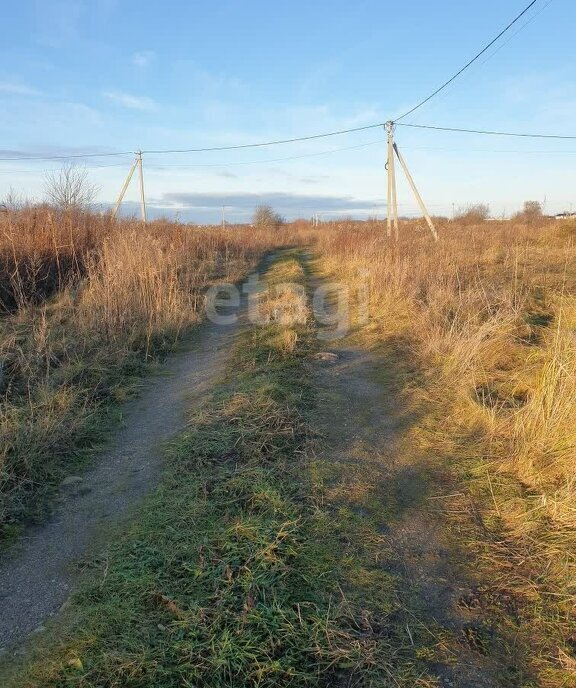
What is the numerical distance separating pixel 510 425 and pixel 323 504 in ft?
5.02

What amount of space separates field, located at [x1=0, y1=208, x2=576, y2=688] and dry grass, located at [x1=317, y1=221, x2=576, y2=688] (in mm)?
14

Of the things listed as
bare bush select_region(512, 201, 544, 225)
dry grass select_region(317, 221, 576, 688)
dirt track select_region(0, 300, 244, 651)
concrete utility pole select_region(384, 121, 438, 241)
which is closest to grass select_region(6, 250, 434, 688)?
dirt track select_region(0, 300, 244, 651)

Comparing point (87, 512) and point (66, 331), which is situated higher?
point (66, 331)

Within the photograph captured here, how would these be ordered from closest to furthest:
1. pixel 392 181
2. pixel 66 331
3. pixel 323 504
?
pixel 323 504 < pixel 66 331 < pixel 392 181

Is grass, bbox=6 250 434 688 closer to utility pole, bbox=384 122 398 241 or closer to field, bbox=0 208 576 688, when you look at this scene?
field, bbox=0 208 576 688

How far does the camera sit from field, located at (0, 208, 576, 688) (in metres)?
1.85

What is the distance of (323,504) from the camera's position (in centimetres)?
281

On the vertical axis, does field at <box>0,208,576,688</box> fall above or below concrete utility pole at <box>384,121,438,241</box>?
below

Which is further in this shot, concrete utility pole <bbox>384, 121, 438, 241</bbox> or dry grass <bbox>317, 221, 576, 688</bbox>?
Answer: concrete utility pole <bbox>384, 121, 438, 241</bbox>

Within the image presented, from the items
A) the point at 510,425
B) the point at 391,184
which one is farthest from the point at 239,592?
the point at 391,184

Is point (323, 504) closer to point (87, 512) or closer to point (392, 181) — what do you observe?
point (87, 512)

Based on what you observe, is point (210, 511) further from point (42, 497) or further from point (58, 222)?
point (58, 222)

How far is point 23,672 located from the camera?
1.80 meters

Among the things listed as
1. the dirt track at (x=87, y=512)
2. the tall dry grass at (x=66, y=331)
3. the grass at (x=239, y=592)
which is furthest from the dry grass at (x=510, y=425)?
the tall dry grass at (x=66, y=331)
